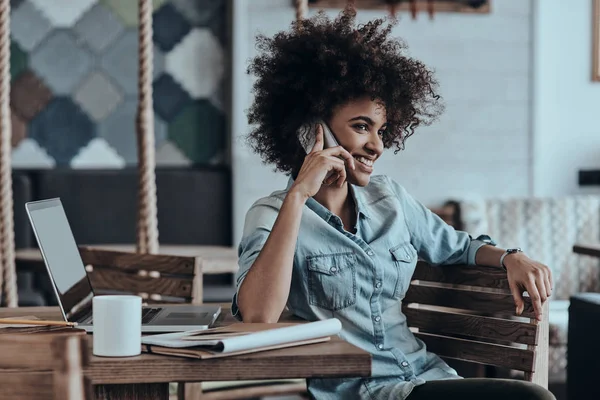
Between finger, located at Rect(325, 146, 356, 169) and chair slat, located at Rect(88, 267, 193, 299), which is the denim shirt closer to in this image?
finger, located at Rect(325, 146, 356, 169)

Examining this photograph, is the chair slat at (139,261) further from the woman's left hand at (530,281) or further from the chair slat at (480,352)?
the woman's left hand at (530,281)

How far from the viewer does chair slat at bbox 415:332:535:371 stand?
1923 mm

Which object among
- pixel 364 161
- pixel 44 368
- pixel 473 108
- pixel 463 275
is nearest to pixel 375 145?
pixel 364 161

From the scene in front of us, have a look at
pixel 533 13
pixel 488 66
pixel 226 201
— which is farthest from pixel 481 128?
pixel 226 201

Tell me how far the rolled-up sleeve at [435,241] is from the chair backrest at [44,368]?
1.16 metres

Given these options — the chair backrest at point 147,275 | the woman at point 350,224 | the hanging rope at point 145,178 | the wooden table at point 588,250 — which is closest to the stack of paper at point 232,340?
the woman at point 350,224

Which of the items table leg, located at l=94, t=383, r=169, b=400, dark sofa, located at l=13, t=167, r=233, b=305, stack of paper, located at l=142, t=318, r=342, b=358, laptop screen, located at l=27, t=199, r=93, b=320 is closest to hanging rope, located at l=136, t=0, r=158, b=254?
dark sofa, located at l=13, t=167, r=233, b=305

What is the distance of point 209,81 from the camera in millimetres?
4012

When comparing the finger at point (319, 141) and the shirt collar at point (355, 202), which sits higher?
the finger at point (319, 141)

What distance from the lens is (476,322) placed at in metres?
2.04

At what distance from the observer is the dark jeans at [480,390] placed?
1701 millimetres

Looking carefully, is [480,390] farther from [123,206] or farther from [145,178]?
[123,206]

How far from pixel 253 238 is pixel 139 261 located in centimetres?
65

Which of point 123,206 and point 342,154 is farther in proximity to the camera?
point 123,206
